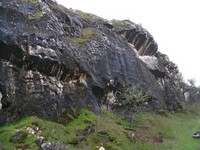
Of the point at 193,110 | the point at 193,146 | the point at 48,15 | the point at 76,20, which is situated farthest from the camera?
the point at 193,110

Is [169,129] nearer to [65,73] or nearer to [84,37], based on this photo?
[65,73]

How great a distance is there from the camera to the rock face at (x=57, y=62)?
3803cm

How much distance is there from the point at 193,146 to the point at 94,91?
Answer: 569 inches

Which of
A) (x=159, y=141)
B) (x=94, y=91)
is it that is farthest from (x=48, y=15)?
(x=159, y=141)

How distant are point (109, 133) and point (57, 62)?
10.3m

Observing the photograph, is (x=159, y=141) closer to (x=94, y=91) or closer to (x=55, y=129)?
(x=94, y=91)

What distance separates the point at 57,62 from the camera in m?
42.0

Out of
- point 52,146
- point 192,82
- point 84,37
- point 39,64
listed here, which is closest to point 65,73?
point 39,64

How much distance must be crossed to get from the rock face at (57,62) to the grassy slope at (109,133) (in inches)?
98.6

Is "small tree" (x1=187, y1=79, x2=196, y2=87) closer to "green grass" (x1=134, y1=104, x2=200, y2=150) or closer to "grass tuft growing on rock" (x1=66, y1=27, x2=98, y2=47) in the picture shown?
"green grass" (x1=134, y1=104, x2=200, y2=150)

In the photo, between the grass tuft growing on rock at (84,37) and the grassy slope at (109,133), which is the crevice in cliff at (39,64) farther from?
the grass tuft growing on rock at (84,37)

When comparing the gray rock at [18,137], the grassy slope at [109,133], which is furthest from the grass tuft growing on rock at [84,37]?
the gray rock at [18,137]

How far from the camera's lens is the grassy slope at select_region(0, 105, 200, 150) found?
1298 inches

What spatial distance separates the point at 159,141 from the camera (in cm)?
4341
